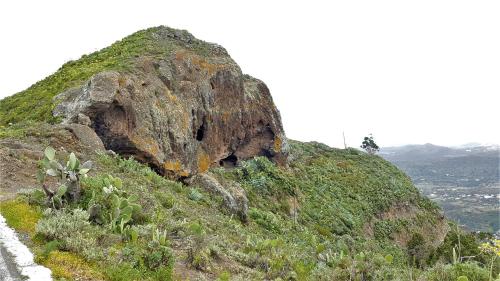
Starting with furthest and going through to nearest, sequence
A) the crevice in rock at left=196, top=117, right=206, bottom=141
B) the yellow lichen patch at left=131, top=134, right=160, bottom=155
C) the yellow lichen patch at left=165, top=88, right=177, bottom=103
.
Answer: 1. the crevice in rock at left=196, top=117, right=206, bottom=141
2. the yellow lichen patch at left=165, top=88, right=177, bottom=103
3. the yellow lichen patch at left=131, top=134, right=160, bottom=155

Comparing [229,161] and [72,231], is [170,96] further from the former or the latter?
[72,231]

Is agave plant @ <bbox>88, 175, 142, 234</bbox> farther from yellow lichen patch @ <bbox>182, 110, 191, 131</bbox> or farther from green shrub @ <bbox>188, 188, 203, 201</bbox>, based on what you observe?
yellow lichen patch @ <bbox>182, 110, 191, 131</bbox>

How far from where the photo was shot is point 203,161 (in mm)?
33125

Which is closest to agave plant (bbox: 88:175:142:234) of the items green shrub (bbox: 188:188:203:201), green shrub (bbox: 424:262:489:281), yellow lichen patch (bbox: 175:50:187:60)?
green shrub (bbox: 188:188:203:201)

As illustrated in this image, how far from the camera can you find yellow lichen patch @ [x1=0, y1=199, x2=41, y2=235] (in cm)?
1045

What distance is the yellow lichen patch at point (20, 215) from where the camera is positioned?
412 inches

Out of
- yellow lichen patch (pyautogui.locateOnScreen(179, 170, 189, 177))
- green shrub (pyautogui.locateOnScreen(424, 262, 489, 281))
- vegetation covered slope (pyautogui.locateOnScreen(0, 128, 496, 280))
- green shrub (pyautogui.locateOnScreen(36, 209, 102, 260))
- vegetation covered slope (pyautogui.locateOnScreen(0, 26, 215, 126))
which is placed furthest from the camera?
vegetation covered slope (pyautogui.locateOnScreen(0, 26, 215, 126))

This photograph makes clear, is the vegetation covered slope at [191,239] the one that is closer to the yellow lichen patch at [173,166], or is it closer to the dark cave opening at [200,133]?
the yellow lichen patch at [173,166]

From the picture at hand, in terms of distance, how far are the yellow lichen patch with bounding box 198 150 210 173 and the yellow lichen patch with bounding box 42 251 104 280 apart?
22.3 metres

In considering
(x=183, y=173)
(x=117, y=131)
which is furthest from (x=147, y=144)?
(x=183, y=173)

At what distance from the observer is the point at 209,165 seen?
34.7 metres

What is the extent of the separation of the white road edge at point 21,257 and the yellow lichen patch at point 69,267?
0.18 metres

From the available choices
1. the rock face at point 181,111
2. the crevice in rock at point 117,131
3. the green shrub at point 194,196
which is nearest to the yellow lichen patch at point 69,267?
the green shrub at point 194,196

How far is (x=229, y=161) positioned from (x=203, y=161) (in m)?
8.05
